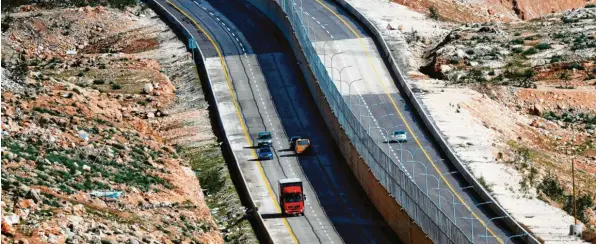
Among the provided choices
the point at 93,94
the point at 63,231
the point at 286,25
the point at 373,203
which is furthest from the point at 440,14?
the point at 63,231

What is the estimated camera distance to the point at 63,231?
A: 220ft

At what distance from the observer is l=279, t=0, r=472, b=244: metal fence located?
83.6 meters

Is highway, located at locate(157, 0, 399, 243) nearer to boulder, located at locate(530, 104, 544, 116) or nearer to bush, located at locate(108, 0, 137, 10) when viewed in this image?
bush, located at locate(108, 0, 137, 10)

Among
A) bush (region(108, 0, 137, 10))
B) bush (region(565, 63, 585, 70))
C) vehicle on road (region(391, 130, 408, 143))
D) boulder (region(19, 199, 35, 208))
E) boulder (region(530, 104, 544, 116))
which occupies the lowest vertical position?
bush (region(108, 0, 137, 10))

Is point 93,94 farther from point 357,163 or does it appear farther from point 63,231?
point 63,231

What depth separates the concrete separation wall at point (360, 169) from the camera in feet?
294

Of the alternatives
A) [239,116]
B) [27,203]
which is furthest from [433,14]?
[27,203]

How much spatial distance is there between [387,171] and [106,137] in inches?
813

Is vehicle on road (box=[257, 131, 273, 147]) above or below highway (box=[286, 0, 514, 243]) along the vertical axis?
below

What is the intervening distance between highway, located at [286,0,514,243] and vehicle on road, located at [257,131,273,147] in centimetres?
771

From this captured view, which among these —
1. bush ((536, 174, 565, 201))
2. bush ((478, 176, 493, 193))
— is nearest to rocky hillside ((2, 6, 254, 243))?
bush ((478, 176, 493, 193))

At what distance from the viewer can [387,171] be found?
96312 mm

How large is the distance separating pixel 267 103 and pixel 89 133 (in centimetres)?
2615

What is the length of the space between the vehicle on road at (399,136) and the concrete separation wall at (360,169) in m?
3.79
